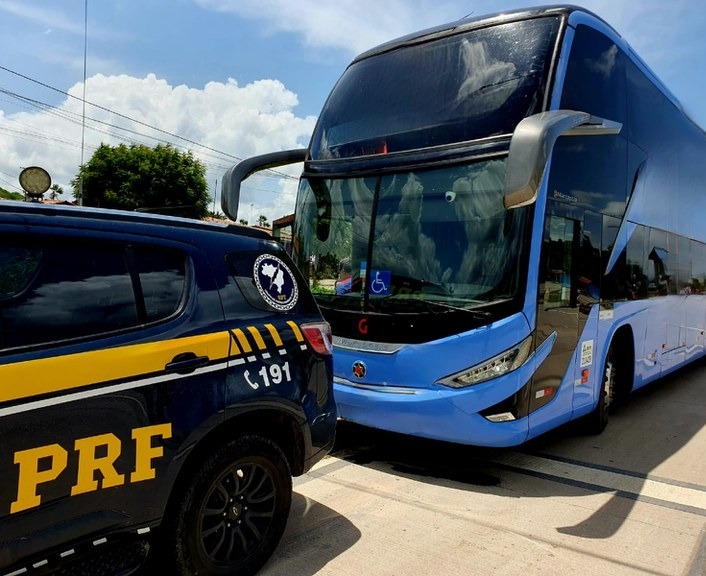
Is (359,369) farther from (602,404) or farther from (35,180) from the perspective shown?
(35,180)

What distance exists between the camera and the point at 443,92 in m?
5.16

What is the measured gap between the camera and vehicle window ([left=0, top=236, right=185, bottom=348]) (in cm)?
233

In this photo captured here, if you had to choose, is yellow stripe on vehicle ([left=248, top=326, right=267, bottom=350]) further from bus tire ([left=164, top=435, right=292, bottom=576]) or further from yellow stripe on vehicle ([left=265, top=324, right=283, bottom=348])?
bus tire ([left=164, top=435, right=292, bottom=576])

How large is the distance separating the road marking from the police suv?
2512mm

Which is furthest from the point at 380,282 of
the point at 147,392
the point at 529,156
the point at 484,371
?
the point at 147,392

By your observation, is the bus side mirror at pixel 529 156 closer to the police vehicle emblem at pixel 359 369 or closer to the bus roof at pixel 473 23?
the bus roof at pixel 473 23

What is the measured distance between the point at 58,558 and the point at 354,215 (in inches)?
146

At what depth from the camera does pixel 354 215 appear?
5402mm

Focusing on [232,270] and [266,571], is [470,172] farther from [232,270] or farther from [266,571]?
[266,571]

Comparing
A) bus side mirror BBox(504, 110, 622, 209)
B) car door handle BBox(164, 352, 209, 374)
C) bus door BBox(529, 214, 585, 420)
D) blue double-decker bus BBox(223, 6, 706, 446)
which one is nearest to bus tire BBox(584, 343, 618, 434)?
blue double-decker bus BBox(223, 6, 706, 446)

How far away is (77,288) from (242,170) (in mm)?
4038

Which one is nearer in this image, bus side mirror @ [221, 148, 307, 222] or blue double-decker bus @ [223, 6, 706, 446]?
blue double-decker bus @ [223, 6, 706, 446]

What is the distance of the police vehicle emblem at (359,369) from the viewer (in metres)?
4.92

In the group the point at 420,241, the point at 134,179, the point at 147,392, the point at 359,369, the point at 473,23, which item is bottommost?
the point at 359,369
